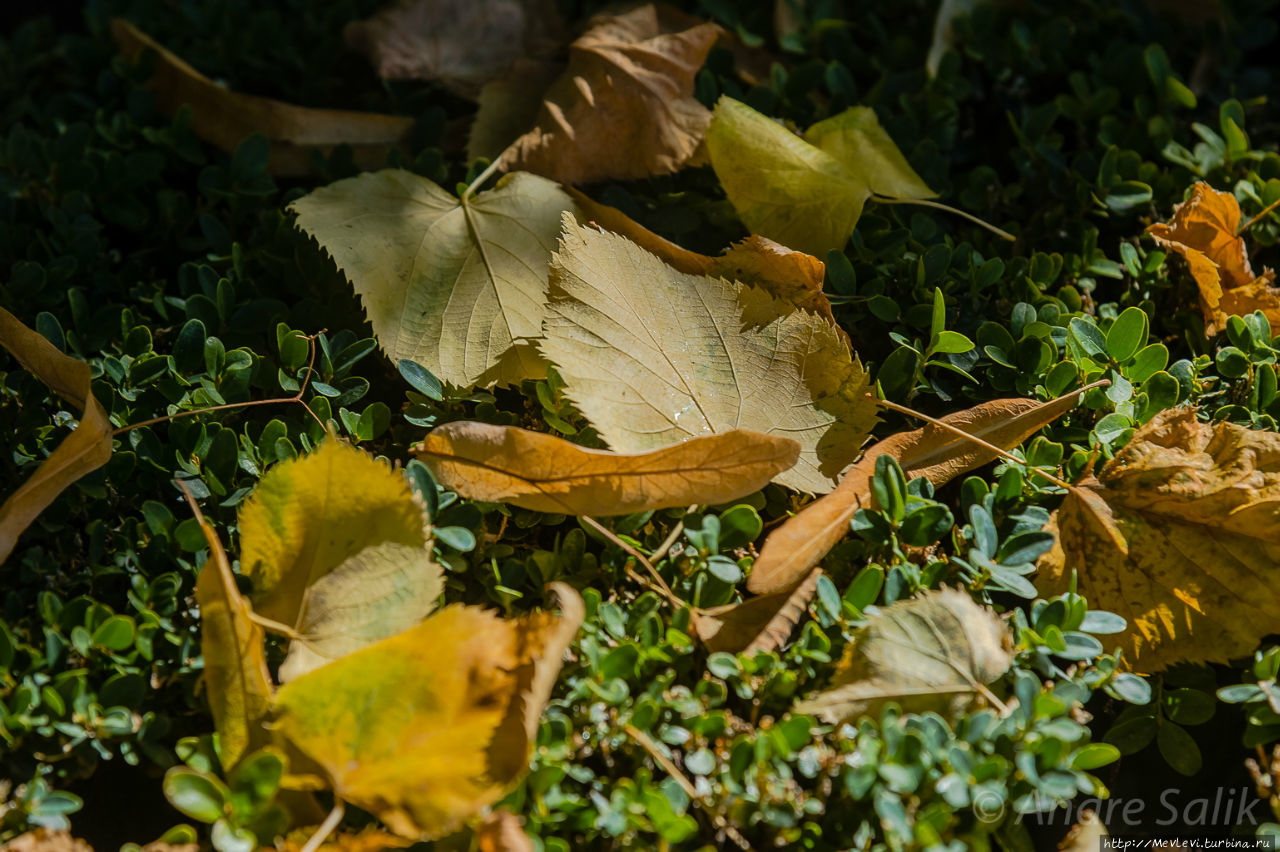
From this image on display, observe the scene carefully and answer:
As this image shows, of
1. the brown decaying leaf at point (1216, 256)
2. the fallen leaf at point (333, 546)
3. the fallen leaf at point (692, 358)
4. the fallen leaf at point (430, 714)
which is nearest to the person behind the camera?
the fallen leaf at point (430, 714)

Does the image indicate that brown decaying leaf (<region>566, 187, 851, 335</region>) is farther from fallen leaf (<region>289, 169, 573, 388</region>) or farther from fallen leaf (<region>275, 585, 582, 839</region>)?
fallen leaf (<region>275, 585, 582, 839</region>)

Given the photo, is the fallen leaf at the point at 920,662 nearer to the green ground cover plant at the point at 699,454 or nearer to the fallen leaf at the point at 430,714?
the green ground cover plant at the point at 699,454

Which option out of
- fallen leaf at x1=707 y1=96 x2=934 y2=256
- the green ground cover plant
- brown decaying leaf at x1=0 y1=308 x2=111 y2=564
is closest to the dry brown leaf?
the green ground cover plant

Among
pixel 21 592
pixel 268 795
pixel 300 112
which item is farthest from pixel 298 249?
pixel 268 795

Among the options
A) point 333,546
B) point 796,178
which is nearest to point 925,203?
point 796,178

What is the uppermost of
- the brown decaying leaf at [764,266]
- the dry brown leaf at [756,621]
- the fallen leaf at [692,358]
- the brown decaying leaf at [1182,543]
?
the brown decaying leaf at [764,266]

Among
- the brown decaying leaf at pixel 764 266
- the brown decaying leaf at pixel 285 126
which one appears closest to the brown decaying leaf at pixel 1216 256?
Answer: the brown decaying leaf at pixel 764 266

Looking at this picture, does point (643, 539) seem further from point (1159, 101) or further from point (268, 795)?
point (1159, 101)
